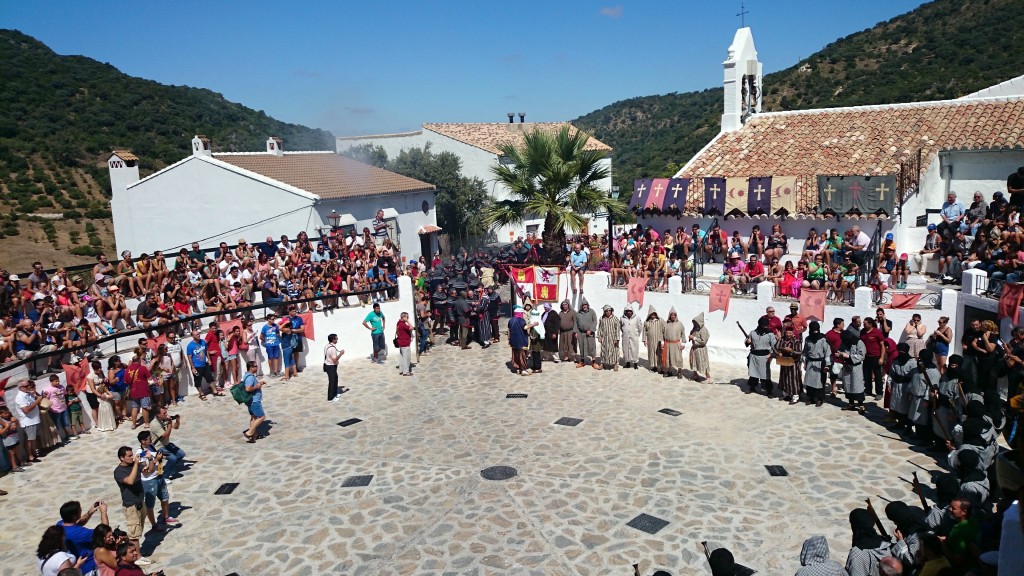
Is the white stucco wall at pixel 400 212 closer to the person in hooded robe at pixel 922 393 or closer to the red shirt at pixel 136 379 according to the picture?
the red shirt at pixel 136 379

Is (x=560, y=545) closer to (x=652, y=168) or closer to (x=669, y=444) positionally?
(x=669, y=444)

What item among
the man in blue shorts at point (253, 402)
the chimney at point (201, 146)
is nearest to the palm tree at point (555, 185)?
the man in blue shorts at point (253, 402)

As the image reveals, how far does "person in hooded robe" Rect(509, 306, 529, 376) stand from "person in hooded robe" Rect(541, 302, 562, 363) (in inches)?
26.1

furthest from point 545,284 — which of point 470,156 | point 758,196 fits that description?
point 470,156

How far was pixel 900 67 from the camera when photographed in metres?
44.6

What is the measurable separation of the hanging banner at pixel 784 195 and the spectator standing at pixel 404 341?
11818 mm

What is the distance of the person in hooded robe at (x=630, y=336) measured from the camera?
642 inches

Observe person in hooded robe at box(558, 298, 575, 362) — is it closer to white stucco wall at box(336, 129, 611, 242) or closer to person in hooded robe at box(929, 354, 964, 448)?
person in hooded robe at box(929, 354, 964, 448)

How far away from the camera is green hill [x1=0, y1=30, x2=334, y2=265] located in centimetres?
4194

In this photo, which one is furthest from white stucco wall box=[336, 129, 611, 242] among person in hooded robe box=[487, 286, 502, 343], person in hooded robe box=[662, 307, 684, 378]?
person in hooded robe box=[662, 307, 684, 378]

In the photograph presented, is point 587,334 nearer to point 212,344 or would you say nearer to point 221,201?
point 212,344

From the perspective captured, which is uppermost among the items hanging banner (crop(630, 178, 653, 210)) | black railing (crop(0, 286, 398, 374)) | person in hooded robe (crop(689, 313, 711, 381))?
hanging banner (crop(630, 178, 653, 210))

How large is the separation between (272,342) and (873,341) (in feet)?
41.0

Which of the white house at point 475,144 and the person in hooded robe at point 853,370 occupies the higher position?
the white house at point 475,144
